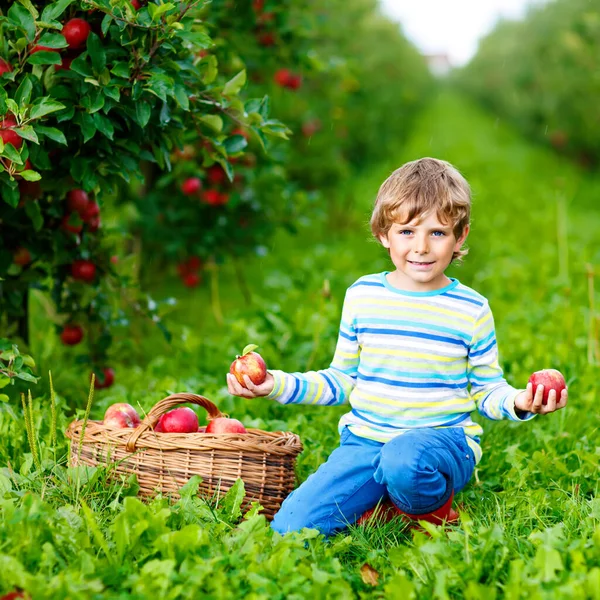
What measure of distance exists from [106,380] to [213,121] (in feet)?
4.56

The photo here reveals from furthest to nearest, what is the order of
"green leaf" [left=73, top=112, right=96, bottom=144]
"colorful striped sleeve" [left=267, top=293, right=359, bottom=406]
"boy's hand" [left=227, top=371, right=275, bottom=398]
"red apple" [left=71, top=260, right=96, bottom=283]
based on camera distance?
"red apple" [left=71, top=260, right=96, bottom=283]
"green leaf" [left=73, top=112, right=96, bottom=144]
"colorful striped sleeve" [left=267, top=293, right=359, bottom=406]
"boy's hand" [left=227, top=371, right=275, bottom=398]

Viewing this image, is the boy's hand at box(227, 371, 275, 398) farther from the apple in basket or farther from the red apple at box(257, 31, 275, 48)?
the red apple at box(257, 31, 275, 48)

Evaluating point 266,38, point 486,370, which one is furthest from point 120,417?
point 266,38

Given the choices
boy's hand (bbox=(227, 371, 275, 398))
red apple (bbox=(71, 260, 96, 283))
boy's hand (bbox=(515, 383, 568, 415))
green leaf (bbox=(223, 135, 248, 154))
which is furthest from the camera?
red apple (bbox=(71, 260, 96, 283))

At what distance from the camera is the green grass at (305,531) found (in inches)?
87.5

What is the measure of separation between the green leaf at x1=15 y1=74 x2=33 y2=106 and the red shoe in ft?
5.77

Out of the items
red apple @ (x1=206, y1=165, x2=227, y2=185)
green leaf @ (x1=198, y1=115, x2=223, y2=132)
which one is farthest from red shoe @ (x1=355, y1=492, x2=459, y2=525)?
red apple @ (x1=206, y1=165, x2=227, y2=185)

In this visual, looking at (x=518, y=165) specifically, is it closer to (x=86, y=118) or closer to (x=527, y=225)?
(x=527, y=225)

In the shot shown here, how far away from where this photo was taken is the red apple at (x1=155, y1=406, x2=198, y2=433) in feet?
9.55

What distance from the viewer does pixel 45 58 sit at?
2893 mm

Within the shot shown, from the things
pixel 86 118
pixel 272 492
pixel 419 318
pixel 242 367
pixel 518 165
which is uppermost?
pixel 518 165

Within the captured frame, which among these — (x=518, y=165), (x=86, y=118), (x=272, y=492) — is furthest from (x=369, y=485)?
(x=518, y=165)

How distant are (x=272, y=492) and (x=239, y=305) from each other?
3.85 meters

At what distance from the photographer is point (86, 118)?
3.05 m
